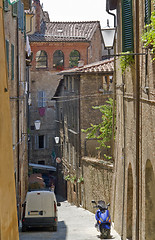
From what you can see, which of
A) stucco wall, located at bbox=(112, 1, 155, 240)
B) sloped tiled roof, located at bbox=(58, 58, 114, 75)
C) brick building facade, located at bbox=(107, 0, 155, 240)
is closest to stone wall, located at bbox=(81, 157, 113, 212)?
stucco wall, located at bbox=(112, 1, 155, 240)

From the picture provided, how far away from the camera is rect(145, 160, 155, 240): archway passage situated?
39.1ft

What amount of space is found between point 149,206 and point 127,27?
A: 5126 mm

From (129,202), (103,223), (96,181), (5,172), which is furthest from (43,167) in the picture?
(5,172)

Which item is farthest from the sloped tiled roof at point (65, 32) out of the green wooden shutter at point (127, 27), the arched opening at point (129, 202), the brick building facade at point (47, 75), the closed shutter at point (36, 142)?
the arched opening at point (129, 202)

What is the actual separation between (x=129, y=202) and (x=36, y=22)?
32964mm

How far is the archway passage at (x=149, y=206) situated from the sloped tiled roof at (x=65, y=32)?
33.3 m

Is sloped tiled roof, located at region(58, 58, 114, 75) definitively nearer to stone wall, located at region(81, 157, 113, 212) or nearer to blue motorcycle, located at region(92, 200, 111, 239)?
stone wall, located at region(81, 157, 113, 212)

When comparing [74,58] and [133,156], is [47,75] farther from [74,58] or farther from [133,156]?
[133,156]

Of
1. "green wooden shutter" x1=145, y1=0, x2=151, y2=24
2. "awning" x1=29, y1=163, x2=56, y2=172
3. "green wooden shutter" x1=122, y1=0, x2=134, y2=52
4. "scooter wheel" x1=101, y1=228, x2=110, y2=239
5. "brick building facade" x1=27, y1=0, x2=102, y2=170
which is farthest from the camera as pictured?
"brick building facade" x1=27, y1=0, x2=102, y2=170

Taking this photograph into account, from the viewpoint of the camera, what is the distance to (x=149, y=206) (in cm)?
1195

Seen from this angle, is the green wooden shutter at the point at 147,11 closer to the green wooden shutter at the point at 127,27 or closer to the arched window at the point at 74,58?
the green wooden shutter at the point at 127,27

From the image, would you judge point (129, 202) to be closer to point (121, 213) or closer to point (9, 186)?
point (121, 213)

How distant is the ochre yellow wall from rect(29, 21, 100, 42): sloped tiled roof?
3646 centimetres

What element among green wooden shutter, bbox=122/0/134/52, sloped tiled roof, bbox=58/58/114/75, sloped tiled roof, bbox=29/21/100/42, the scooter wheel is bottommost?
the scooter wheel
